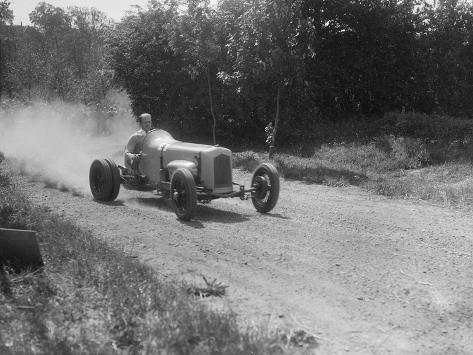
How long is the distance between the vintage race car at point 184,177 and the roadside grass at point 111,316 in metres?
3.05

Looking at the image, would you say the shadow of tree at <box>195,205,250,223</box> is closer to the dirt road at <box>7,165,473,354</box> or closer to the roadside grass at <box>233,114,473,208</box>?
the dirt road at <box>7,165,473,354</box>

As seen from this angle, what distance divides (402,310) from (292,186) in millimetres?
8145

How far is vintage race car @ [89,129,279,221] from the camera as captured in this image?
916 centimetres

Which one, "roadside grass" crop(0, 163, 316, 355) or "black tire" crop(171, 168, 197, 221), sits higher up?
"black tire" crop(171, 168, 197, 221)

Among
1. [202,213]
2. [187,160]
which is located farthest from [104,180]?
[202,213]

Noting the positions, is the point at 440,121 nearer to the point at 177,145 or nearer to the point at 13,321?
the point at 177,145

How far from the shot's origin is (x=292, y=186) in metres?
13.4

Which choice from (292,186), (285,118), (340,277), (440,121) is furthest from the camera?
(285,118)

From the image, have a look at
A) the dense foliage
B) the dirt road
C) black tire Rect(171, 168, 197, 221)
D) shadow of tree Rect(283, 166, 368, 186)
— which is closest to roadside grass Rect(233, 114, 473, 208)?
shadow of tree Rect(283, 166, 368, 186)

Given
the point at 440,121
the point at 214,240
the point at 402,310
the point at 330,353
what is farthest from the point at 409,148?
the point at 330,353

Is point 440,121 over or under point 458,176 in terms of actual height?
over

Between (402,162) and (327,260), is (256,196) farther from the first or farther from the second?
(402,162)

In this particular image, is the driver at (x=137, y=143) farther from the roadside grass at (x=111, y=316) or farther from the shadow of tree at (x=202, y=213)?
the roadside grass at (x=111, y=316)

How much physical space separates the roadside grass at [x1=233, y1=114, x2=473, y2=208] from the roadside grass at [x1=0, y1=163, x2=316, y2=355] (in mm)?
7315
